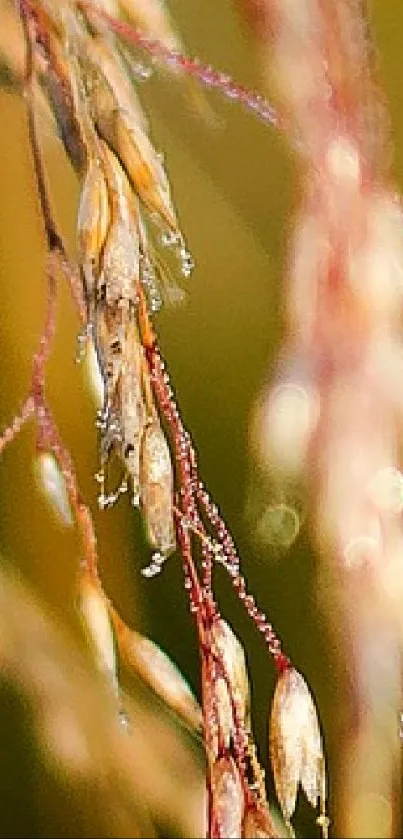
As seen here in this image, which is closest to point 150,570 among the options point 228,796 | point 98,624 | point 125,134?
point 98,624

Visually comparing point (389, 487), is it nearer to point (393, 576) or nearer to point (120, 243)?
point (393, 576)

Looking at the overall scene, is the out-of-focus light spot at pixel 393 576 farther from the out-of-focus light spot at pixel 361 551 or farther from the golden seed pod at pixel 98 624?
the golden seed pod at pixel 98 624

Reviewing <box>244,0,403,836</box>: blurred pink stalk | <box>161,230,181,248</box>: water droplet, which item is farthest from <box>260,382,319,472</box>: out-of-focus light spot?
<box>161,230,181,248</box>: water droplet

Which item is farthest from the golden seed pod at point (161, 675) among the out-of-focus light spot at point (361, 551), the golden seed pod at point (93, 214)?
the golden seed pod at point (93, 214)

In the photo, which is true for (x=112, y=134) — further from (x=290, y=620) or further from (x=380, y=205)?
(x=290, y=620)

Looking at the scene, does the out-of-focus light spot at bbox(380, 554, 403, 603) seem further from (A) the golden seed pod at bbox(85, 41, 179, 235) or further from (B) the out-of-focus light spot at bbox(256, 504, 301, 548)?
(A) the golden seed pod at bbox(85, 41, 179, 235)

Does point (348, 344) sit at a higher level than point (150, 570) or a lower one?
higher
